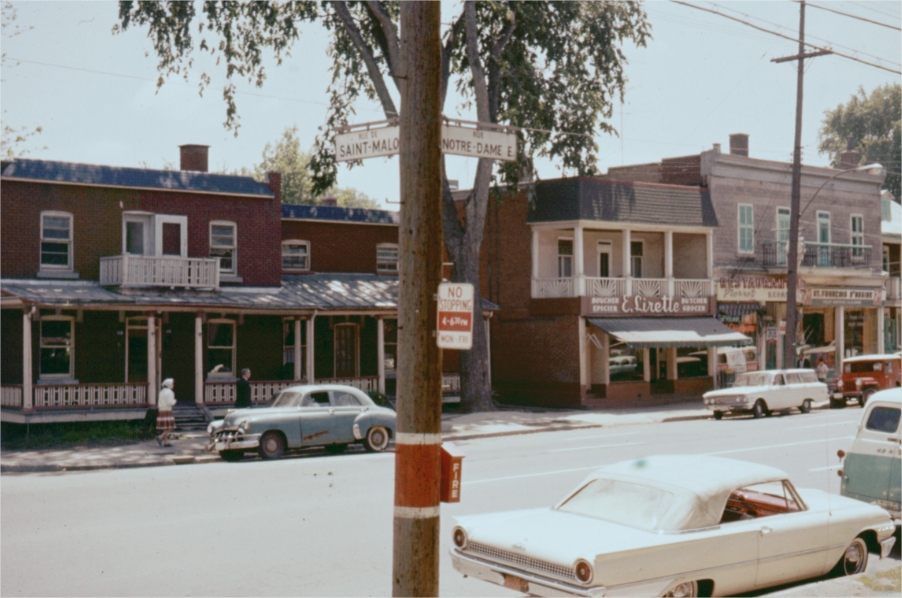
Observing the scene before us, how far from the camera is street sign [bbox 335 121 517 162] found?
623 cm

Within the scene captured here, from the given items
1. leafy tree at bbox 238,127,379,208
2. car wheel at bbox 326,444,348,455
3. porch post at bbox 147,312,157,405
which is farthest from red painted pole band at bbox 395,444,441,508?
leafy tree at bbox 238,127,379,208

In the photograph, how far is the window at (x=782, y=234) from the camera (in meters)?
40.2

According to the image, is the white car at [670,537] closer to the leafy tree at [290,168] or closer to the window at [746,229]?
the window at [746,229]

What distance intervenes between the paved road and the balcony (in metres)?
19.3

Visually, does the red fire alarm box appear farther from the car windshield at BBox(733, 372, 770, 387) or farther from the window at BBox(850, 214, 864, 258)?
the window at BBox(850, 214, 864, 258)

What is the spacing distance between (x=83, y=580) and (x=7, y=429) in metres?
17.6

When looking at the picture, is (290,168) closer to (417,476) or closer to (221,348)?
(221,348)

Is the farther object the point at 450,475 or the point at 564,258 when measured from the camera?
the point at 564,258

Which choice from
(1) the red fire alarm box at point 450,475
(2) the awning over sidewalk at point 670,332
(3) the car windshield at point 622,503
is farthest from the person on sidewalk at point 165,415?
(1) the red fire alarm box at point 450,475

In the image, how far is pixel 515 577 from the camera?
25.1 ft

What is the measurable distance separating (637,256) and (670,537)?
31078 millimetres

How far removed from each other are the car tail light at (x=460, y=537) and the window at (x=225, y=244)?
74.4 feet

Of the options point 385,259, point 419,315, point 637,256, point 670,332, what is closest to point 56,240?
point 385,259

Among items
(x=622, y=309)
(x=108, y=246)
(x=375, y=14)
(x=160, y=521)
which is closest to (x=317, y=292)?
(x=108, y=246)
